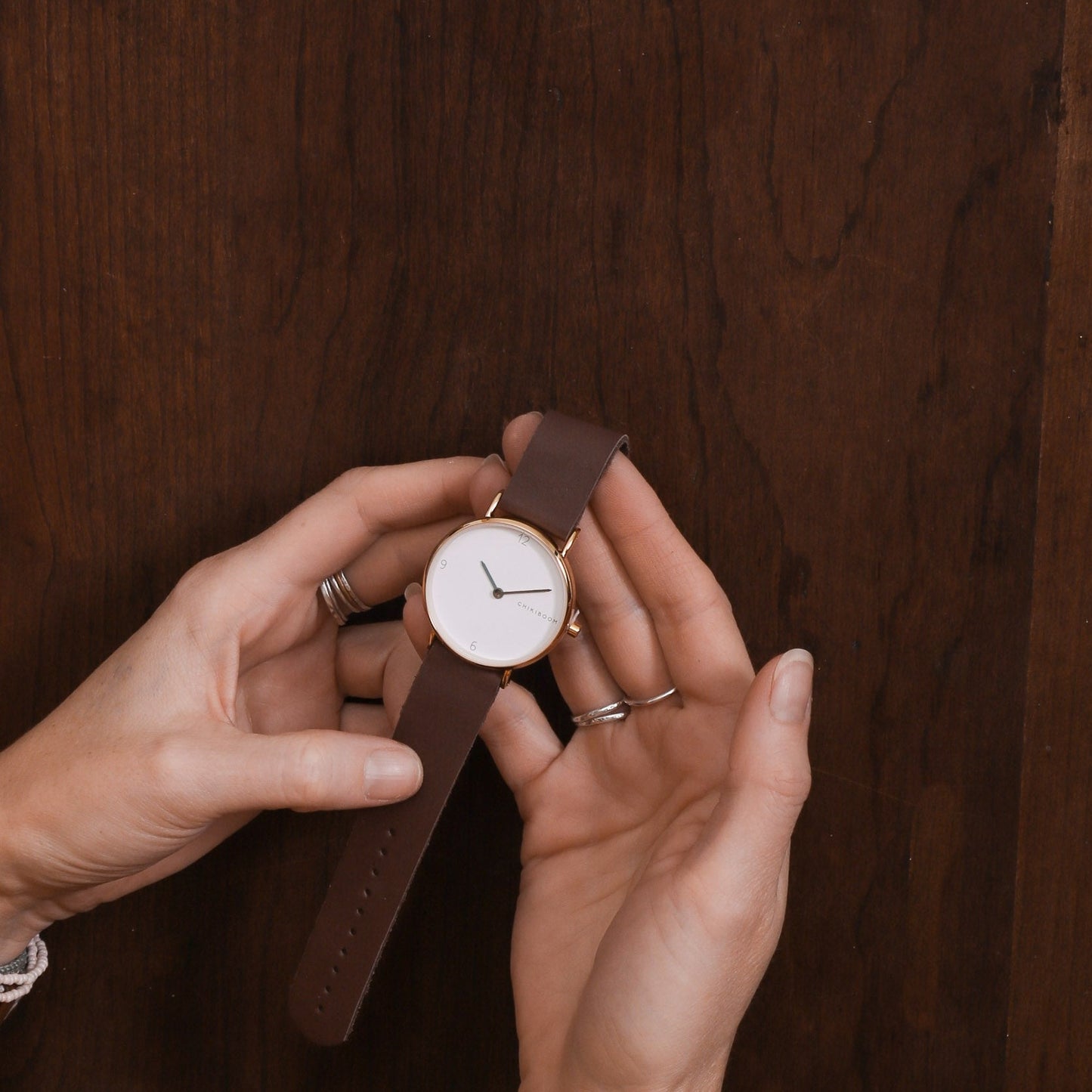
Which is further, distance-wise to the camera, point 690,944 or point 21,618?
point 21,618

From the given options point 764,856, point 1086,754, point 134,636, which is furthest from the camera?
point 1086,754

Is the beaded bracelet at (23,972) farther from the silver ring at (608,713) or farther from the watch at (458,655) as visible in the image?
the silver ring at (608,713)

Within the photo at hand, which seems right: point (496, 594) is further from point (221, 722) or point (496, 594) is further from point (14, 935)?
point (14, 935)

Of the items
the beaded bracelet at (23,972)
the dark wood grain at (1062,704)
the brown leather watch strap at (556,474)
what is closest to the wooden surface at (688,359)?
the dark wood grain at (1062,704)

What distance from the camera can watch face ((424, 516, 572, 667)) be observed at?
31.0 inches

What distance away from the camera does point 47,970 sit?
96 centimetres

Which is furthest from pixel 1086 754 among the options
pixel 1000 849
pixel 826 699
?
pixel 826 699

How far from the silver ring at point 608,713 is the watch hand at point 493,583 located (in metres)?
0.16

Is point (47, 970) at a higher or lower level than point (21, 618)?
lower

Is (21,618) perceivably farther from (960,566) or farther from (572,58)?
(960,566)

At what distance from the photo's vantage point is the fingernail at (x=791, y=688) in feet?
2.23

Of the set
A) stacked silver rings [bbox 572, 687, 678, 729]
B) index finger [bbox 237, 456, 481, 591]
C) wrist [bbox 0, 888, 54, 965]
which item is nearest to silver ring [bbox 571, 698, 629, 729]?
stacked silver rings [bbox 572, 687, 678, 729]

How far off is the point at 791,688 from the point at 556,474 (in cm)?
26

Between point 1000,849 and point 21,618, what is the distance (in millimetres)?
1004
